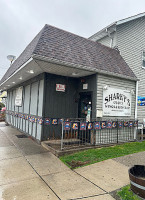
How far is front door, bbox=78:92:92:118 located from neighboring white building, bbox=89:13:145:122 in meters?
3.32

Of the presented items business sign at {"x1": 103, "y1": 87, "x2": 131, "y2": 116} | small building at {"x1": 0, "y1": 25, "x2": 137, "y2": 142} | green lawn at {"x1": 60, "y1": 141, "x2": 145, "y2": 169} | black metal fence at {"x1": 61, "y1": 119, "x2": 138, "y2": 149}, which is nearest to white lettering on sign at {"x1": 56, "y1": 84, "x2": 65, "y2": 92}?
small building at {"x1": 0, "y1": 25, "x2": 137, "y2": 142}

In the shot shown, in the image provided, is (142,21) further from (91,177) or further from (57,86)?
(91,177)

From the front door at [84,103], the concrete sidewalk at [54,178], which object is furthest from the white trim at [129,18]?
the concrete sidewalk at [54,178]

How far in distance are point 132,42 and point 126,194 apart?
27.7ft

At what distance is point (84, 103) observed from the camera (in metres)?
7.62

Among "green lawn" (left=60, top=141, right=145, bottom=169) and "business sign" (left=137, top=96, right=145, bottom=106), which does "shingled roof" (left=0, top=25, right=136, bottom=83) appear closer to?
"business sign" (left=137, top=96, right=145, bottom=106)

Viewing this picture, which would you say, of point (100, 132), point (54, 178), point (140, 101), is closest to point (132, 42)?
point (140, 101)

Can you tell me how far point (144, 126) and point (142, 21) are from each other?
6673 millimetres

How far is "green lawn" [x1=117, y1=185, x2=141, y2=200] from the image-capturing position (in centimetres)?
291

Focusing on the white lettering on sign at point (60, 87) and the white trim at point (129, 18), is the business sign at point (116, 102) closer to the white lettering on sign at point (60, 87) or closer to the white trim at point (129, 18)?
the white lettering on sign at point (60, 87)

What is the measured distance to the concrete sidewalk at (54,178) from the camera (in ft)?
10.2

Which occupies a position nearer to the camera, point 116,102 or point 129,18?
point 116,102

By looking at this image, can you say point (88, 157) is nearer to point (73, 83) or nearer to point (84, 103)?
point (84, 103)

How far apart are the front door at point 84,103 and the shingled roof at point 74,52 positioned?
1.52 meters
